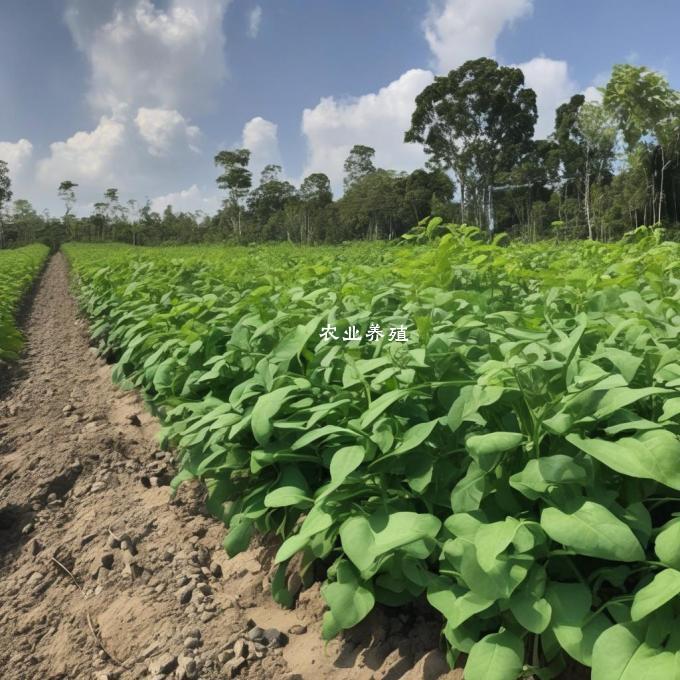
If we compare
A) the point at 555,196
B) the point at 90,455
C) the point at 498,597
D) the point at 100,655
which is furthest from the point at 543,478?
the point at 555,196

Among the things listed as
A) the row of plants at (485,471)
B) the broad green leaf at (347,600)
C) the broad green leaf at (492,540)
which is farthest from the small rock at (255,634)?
the broad green leaf at (492,540)

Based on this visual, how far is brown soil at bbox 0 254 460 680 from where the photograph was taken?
156 centimetres

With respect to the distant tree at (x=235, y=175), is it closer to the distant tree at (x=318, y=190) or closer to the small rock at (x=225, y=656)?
the distant tree at (x=318, y=190)

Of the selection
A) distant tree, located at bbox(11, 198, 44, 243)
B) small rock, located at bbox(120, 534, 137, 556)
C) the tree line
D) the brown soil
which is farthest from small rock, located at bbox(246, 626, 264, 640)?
distant tree, located at bbox(11, 198, 44, 243)

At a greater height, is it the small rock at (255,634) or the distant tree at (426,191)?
the distant tree at (426,191)

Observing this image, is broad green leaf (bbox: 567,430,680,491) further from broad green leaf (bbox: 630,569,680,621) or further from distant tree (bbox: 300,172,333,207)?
distant tree (bbox: 300,172,333,207)

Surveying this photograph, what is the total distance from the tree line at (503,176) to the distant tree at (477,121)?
59 mm

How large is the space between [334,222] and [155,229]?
2729cm

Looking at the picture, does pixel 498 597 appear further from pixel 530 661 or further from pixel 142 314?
pixel 142 314

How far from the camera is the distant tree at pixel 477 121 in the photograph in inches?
1332

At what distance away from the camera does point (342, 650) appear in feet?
5.12

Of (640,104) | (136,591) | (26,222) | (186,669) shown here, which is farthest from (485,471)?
Result: (26,222)

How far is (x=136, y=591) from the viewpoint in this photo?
195 cm

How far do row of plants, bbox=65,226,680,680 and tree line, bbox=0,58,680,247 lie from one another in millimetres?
21614
